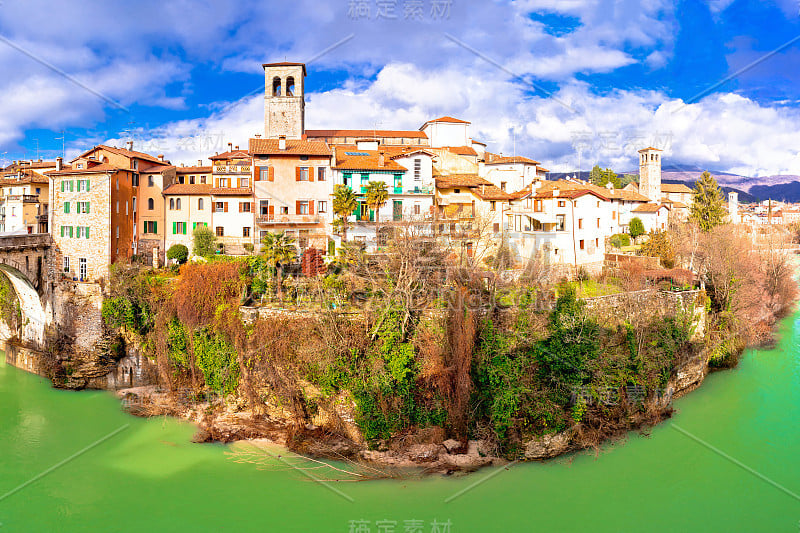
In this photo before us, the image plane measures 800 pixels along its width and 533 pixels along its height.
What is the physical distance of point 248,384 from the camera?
17.0 m

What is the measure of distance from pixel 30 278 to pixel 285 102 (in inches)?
937

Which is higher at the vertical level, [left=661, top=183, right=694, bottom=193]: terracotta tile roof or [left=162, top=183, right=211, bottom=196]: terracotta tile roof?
[left=661, top=183, right=694, bottom=193]: terracotta tile roof

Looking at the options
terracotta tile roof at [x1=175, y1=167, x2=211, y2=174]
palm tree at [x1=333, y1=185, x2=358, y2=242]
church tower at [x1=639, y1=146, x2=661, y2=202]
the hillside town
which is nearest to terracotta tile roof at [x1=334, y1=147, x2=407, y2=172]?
the hillside town

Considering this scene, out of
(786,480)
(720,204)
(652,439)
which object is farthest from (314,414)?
(720,204)

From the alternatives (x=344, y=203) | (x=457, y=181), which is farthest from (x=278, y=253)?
(x=457, y=181)

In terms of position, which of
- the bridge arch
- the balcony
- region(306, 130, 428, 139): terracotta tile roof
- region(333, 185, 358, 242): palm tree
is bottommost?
the bridge arch

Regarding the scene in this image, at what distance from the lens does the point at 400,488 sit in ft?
44.3

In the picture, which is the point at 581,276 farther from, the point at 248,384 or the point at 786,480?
the point at 248,384

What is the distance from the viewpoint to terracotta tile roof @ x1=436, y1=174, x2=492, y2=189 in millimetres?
29936

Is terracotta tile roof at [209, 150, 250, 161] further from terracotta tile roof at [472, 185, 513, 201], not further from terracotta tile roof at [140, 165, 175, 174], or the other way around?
terracotta tile roof at [472, 185, 513, 201]

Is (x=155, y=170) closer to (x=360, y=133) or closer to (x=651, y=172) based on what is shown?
(x=360, y=133)

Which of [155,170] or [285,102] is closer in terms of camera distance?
[155,170]

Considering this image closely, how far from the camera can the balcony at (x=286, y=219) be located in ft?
89.6

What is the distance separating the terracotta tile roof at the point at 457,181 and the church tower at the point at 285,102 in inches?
624
